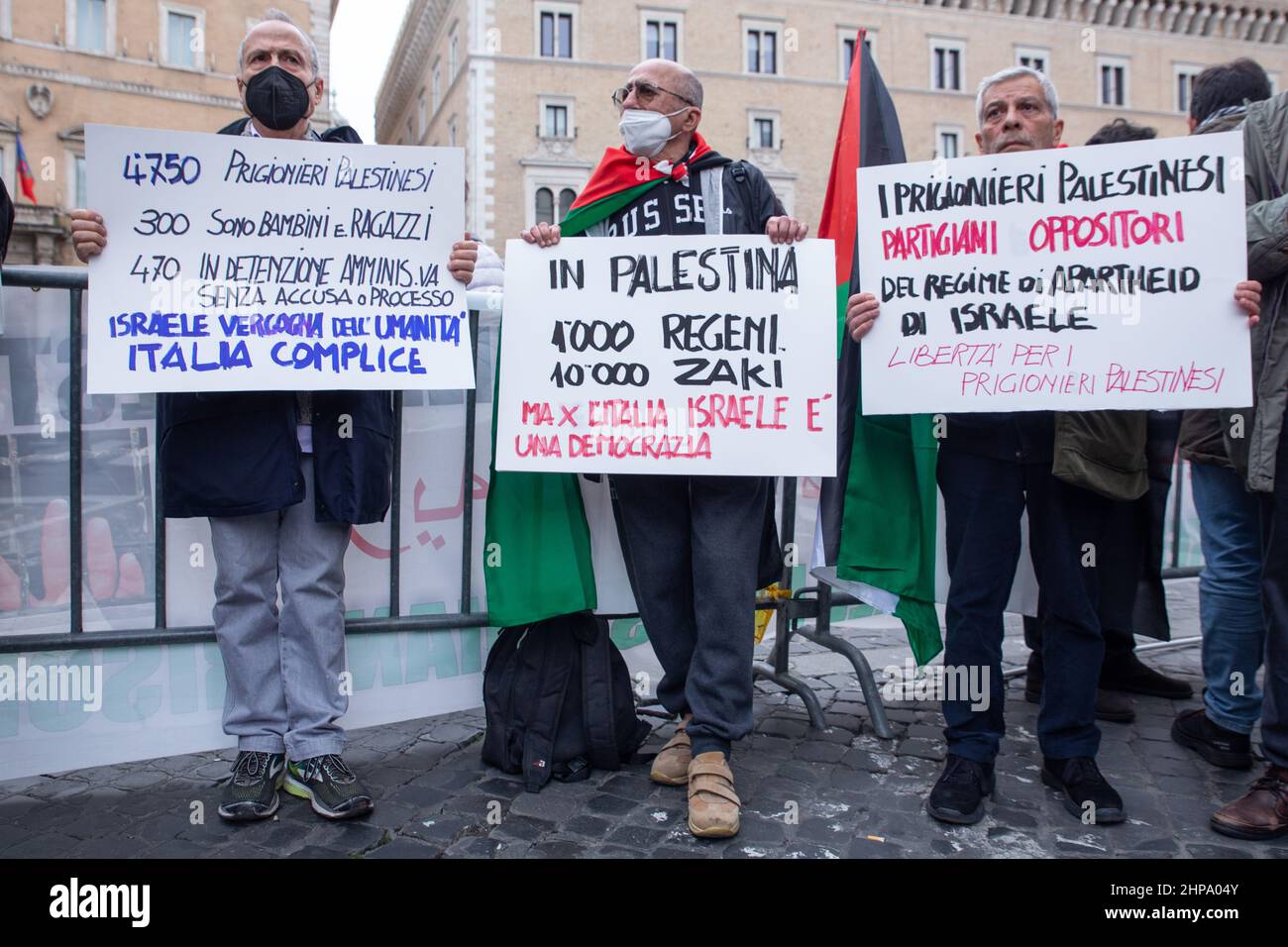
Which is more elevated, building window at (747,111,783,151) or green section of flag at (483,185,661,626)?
building window at (747,111,783,151)

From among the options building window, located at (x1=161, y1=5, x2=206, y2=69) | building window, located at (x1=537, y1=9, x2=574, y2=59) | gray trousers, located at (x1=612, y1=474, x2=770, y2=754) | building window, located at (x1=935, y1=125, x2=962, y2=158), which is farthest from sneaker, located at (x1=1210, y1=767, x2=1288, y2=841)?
building window, located at (x1=935, y1=125, x2=962, y2=158)

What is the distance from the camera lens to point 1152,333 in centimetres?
265

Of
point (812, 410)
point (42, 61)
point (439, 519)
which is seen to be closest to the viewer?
point (812, 410)

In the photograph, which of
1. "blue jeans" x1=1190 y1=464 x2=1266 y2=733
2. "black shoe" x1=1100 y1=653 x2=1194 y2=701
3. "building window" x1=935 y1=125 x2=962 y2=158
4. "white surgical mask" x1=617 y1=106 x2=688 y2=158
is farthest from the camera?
"building window" x1=935 y1=125 x2=962 y2=158

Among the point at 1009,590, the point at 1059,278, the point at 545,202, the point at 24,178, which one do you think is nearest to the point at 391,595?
the point at 1009,590

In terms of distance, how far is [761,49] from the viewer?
123 feet

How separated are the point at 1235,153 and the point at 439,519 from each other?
2.66 metres

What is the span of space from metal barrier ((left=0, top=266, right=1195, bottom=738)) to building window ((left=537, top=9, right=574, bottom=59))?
3694 centimetres

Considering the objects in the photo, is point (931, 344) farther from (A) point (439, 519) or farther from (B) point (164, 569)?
(B) point (164, 569)

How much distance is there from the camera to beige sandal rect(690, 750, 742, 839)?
2.51m

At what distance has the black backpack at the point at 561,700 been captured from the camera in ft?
9.68

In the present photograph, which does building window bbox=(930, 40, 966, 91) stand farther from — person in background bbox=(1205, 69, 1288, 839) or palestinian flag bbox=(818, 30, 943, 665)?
person in background bbox=(1205, 69, 1288, 839)

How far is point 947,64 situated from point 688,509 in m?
42.0
